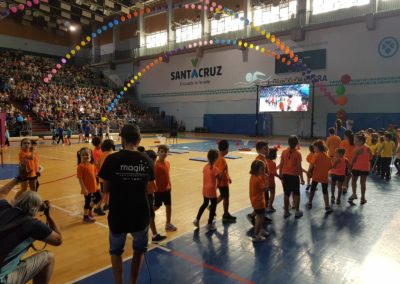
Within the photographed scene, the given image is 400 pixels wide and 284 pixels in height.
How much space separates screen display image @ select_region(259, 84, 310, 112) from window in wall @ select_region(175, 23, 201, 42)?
8718mm

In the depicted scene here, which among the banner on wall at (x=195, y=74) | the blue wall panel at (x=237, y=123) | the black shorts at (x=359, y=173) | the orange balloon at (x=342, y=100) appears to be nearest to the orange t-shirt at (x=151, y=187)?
the black shorts at (x=359, y=173)

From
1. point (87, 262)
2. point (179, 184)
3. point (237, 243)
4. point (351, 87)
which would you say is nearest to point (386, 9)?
point (351, 87)

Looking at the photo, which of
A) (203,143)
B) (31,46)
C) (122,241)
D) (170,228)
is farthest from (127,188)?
(31,46)

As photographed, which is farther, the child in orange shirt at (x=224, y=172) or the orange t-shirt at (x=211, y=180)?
the child in orange shirt at (x=224, y=172)

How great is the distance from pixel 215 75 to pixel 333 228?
2255 cm

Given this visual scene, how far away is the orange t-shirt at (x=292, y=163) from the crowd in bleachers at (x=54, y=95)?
16876mm

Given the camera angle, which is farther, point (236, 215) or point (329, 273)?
point (236, 215)

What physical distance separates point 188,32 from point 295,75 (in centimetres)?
1078

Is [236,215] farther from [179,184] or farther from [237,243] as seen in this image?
[179,184]

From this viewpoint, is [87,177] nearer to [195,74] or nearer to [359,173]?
[359,173]

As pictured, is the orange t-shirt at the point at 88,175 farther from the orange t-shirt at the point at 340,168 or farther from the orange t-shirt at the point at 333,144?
the orange t-shirt at the point at 333,144

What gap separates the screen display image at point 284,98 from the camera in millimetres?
19328

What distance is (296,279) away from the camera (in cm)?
324

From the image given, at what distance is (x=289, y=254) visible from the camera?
3.82m
